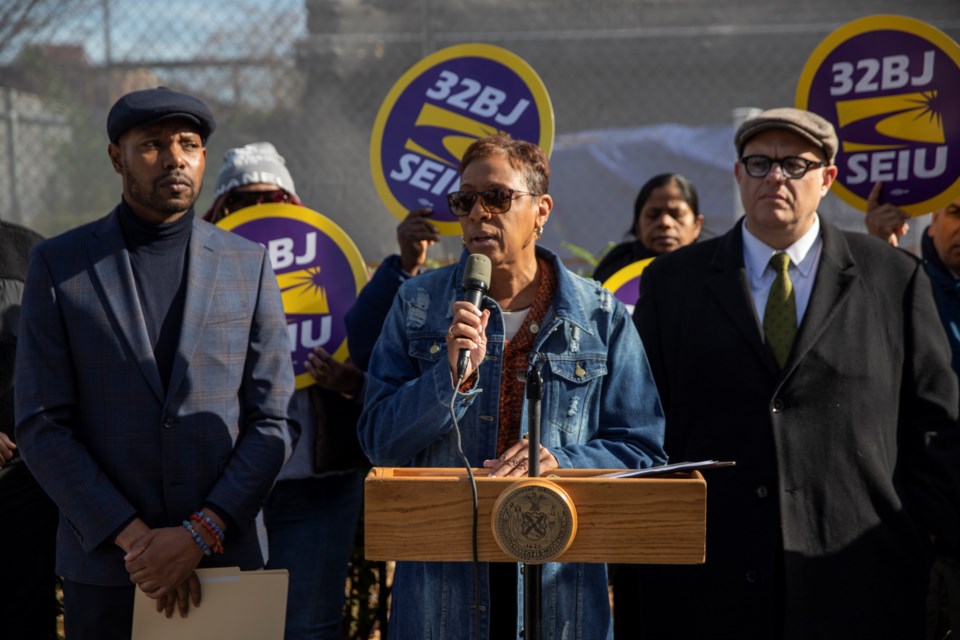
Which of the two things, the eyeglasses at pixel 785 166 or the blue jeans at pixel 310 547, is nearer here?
the eyeglasses at pixel 785 166

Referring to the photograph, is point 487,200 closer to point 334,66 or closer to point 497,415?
point 497,415

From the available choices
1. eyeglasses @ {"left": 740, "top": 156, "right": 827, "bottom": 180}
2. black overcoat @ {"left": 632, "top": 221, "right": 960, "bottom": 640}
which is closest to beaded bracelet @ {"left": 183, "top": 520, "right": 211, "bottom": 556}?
black overcoat @ {"left": 632, "top": 221, "right": 960, "bottom": 640}

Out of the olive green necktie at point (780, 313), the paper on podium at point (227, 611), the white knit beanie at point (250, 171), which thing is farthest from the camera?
the white knit beanie at point (250, 171)

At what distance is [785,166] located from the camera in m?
3.50

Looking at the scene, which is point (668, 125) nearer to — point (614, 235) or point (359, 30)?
point (614, 235)

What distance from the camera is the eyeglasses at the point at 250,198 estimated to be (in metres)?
4.40

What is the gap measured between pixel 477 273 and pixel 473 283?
32mm

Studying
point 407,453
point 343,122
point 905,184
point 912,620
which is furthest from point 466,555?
point 343,122

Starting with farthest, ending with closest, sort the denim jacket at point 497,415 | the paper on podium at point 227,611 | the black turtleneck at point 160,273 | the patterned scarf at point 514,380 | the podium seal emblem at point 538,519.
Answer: the black turtleneck at point 160,273, the paper on podium at point 227,611, the patterned scarf at point 514,380, the denim jacket at point 497,415, the podium seal emblem at point 538,519

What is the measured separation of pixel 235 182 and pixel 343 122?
3162 millimetres

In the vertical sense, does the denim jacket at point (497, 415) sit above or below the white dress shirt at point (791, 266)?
below

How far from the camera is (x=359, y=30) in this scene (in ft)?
24.5

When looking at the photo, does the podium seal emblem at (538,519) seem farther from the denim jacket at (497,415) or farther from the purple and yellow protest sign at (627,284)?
the purple and yellow protest sign at (627,284)

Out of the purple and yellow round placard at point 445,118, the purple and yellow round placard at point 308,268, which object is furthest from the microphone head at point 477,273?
the purple and yellow round placard at point 445,118
